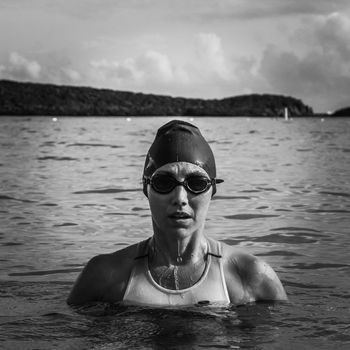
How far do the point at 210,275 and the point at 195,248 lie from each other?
241mm

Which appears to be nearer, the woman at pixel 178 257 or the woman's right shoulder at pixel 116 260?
the woman at pixel 178 257

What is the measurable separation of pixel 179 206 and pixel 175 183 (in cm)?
18

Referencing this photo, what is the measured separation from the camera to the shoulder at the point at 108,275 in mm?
6352

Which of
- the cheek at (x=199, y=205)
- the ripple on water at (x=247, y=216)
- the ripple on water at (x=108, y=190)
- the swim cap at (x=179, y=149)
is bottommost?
the cheek at (x=199, y=205)

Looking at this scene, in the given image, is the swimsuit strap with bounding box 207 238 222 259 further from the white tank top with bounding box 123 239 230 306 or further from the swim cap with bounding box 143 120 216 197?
the swim cap with bounding box 143 120 216 197

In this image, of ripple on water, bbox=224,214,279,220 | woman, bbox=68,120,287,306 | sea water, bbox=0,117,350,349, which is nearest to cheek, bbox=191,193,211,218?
woman, bbox=68,120,287,306

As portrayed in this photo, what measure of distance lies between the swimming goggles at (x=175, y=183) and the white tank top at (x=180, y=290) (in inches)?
22.4

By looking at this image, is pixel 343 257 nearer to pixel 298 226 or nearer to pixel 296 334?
pixel 298 226

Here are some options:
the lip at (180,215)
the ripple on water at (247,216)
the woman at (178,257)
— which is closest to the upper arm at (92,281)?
the woman at (178,257)

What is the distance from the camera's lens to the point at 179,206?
601 centimetres

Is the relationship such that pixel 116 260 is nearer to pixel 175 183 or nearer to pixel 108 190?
pixel 175 183

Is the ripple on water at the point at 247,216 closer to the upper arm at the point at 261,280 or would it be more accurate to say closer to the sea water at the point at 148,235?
the sea water at the point at 148,235

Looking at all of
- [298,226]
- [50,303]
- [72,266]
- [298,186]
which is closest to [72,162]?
[298,186]

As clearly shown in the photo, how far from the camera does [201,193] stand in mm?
6109
